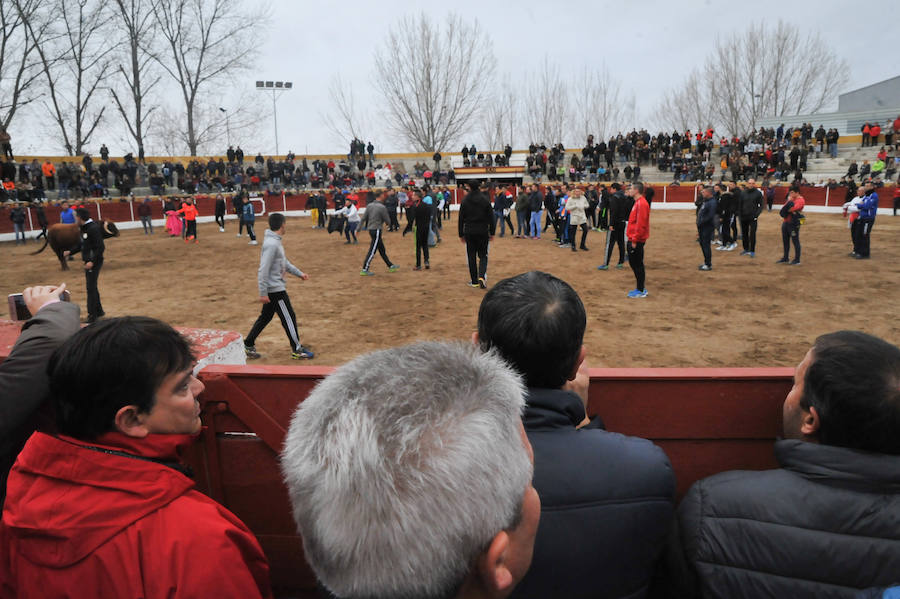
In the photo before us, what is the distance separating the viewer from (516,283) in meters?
1.62

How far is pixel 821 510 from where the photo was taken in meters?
1.26

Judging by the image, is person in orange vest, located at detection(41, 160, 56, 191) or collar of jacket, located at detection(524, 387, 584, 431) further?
person in orange vest, located at detection(41, 160, 56, 191)

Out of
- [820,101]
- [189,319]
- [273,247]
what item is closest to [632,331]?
[273,247]

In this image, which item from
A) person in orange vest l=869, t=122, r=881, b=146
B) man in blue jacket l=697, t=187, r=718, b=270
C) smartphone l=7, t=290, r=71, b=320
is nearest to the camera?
→ smartphone l=7, t=290, r=71, b=320

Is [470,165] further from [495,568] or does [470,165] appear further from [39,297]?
[495,568]

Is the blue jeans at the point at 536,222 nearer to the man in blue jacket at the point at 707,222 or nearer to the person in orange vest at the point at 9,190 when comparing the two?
the man in blue jacket at the point at 707,222

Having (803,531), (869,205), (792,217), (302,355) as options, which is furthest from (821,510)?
(869,205)

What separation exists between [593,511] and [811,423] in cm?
70

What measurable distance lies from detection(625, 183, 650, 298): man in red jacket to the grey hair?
8396 mm

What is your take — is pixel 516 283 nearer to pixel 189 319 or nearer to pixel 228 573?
pixel 228 573

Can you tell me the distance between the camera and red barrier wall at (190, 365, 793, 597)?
6.26ft

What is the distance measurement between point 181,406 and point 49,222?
2823 cm

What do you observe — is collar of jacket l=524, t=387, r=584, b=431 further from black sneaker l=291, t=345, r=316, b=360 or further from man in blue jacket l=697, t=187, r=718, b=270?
man in blue jacket l=697, t=187, r=718, b=270

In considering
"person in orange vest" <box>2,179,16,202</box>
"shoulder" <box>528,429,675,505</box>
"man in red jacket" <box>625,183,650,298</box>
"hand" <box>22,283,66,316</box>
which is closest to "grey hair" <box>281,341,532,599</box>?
"shoulder" <box>528,429,675,505</box>
